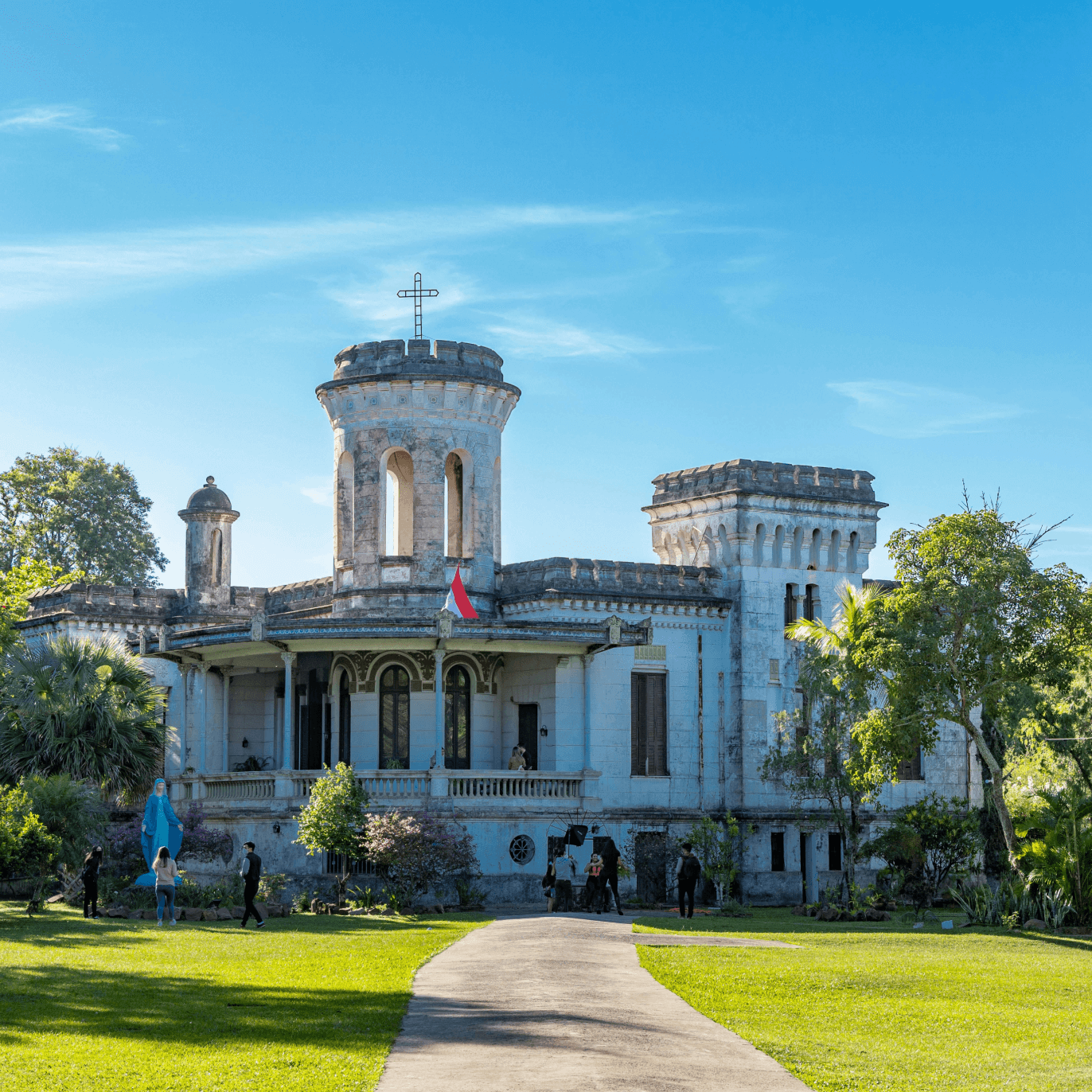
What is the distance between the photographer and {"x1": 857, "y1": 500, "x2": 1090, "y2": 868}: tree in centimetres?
2881

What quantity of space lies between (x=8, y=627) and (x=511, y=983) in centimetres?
1711

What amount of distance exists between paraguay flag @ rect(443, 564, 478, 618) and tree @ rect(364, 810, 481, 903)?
6.63 meters

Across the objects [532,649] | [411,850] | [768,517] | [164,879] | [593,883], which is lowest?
[593,883]

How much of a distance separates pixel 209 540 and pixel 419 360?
35.1ft

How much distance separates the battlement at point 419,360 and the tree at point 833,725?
975 cm

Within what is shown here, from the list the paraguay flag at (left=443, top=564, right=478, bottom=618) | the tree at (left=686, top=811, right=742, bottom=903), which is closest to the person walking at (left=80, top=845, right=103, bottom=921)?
the paraguay flag at (left=443, top=564, right=478, bottom=618)

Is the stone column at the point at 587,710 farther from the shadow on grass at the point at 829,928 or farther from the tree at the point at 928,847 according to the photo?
the tree at the point at 928,847

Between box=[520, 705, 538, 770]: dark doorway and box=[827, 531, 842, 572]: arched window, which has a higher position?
box=[827, 531, 842, 572]: arched window

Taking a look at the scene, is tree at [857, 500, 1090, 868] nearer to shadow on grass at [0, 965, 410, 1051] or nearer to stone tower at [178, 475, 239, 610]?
shadow on grass at [0, 965, 410, 1051]

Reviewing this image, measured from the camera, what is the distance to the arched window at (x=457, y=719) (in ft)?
125

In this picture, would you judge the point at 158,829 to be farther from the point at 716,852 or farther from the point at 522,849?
the point at 716,852

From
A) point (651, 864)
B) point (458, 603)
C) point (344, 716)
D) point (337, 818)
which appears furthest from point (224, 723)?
point (651, 864)

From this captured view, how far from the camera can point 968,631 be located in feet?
97.0

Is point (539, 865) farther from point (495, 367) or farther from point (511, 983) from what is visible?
point (511, 983)
